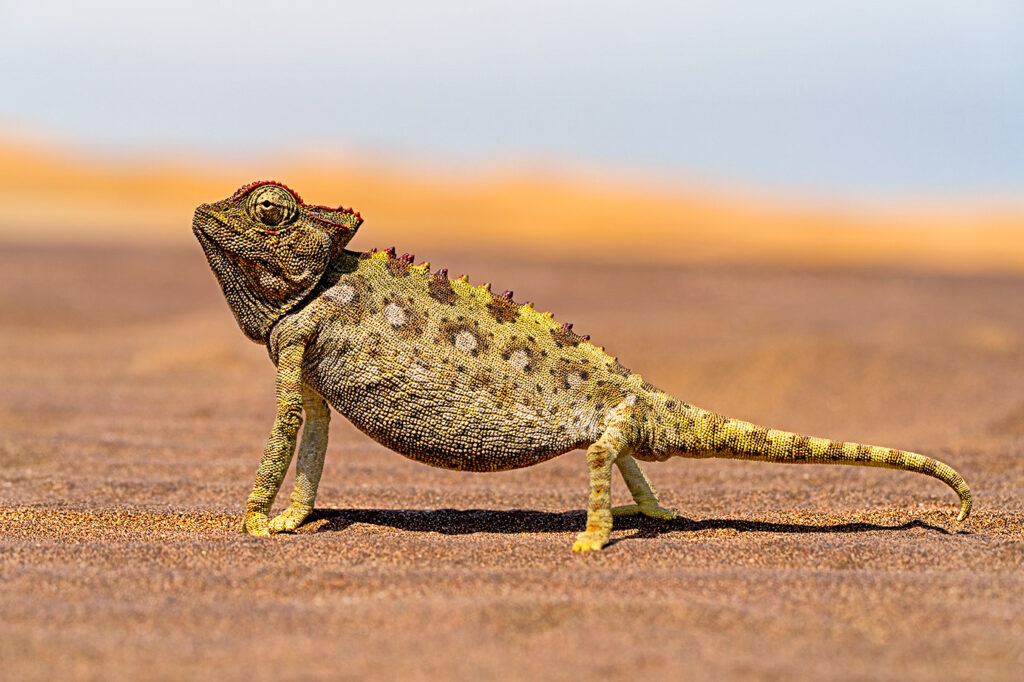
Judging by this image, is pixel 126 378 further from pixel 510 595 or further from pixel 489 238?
pixel 489 238

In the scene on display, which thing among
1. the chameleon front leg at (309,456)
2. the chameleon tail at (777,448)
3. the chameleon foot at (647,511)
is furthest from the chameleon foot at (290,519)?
the chameleon tail at (777,448)

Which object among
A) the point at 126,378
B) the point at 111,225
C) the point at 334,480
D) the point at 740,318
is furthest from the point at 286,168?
the point at 334,480

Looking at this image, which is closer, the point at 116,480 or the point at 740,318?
the point at 116,480

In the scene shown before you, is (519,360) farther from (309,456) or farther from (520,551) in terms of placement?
(309,456)

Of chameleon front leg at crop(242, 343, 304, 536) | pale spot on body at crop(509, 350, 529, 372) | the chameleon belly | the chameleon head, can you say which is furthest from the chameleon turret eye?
pale spot on body at crop(509, 350, 529, 372)

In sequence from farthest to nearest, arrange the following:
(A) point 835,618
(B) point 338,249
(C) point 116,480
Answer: (C) point 116,480 < (B) point 338,249 < (A) point 835,618

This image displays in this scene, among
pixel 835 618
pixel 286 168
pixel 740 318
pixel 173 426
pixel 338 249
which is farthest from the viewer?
pixel 286 168

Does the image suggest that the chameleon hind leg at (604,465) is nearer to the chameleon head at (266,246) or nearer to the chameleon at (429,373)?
the chameleon at (429,373)
